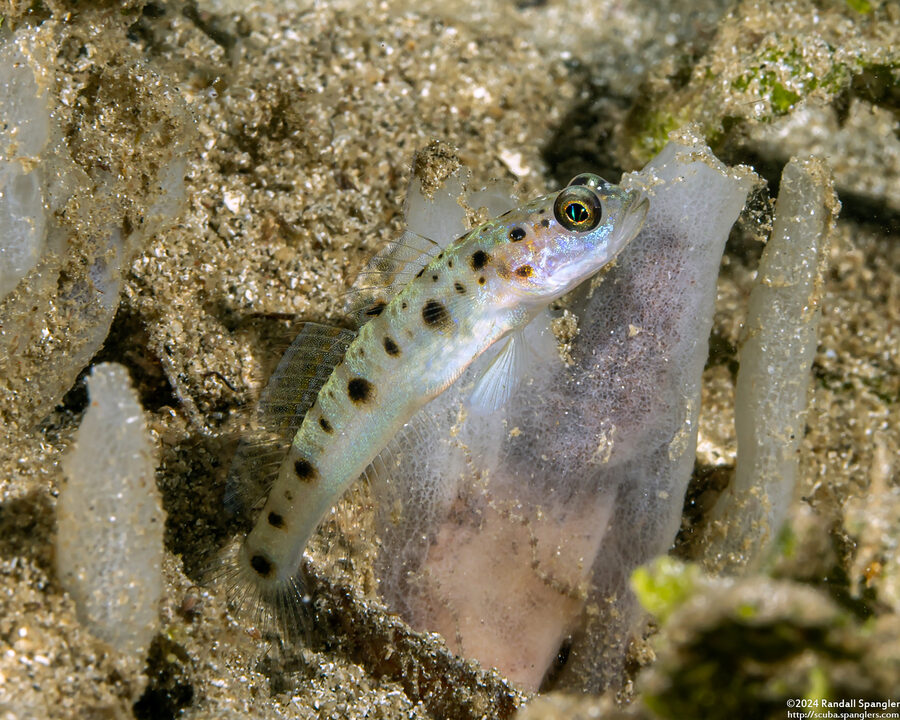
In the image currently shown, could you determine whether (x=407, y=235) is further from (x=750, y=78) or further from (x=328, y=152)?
(x=750, y=78)

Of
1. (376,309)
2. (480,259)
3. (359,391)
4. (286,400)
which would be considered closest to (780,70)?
(480,259)

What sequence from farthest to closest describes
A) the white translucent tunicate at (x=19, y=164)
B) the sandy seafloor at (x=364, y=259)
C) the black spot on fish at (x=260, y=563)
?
the black spot on fish at (x=260, y=563) → the white translucent tunicate at (x=19, y=164) → the sandy seafloor at (x=364, y=259)

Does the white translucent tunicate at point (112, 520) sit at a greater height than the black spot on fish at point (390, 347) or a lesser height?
lesser

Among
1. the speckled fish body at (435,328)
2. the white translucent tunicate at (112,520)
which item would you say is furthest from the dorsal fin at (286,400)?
the white translucent tunicate at (112,520)

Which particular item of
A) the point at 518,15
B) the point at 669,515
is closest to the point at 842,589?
the point at 669,515

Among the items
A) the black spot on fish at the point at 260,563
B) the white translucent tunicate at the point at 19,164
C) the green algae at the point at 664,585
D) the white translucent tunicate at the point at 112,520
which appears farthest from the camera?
the black spot on fish at the point at 260,563

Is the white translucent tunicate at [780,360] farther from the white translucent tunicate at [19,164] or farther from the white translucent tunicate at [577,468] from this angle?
the white translucent tunicate at [19,164]

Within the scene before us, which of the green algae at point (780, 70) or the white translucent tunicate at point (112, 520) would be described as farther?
the green algae at point (780, 70)

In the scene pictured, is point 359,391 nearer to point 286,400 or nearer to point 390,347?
point 390,347
